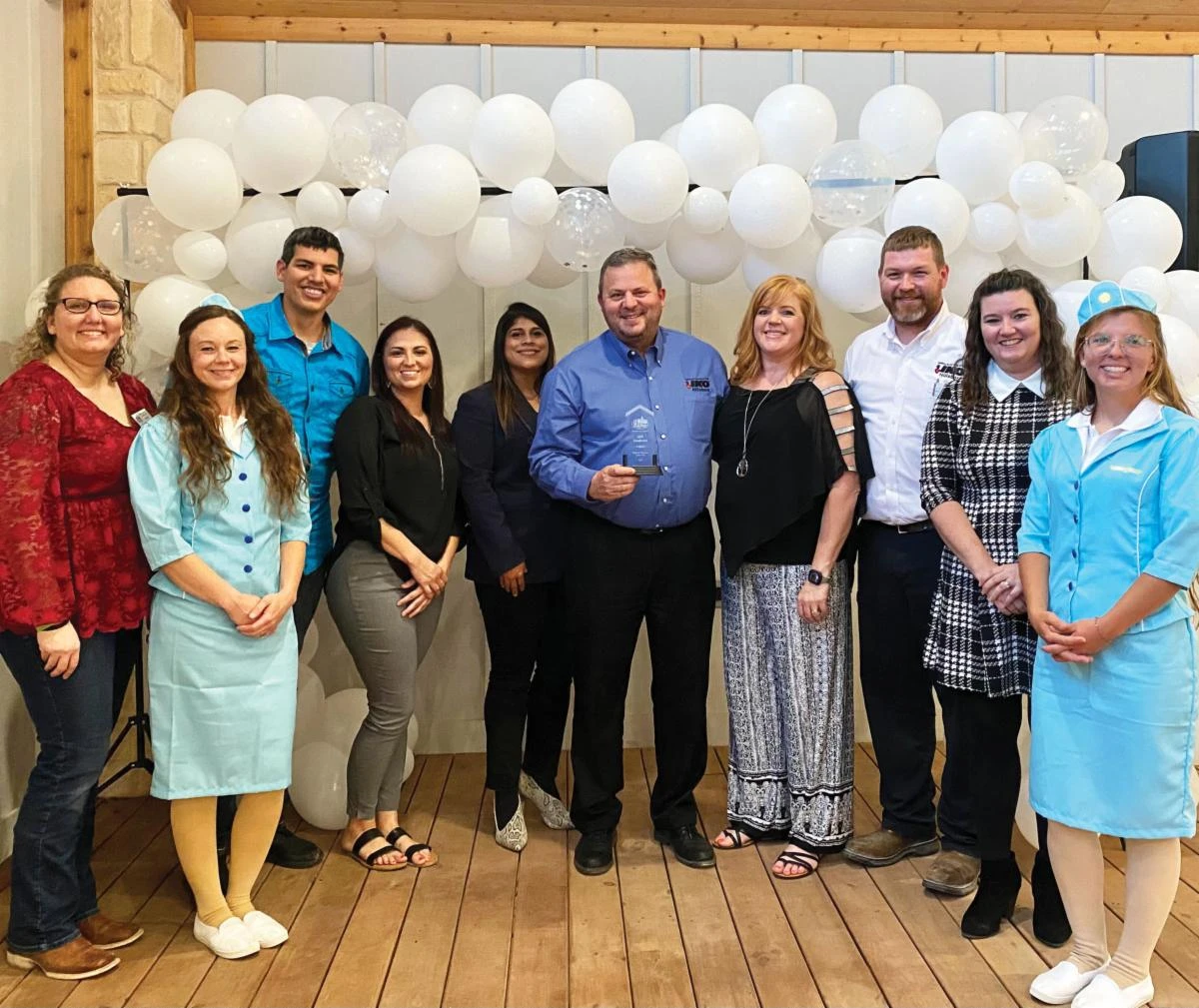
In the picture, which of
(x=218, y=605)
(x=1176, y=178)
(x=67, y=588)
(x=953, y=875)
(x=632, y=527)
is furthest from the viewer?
(x=1176, y=178)

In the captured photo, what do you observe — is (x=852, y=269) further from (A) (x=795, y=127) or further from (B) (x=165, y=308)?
(B) (x=165, y=308)

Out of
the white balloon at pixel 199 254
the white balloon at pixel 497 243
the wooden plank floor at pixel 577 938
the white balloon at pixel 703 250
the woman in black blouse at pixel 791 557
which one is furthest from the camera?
the white balloon at pixel 703 250

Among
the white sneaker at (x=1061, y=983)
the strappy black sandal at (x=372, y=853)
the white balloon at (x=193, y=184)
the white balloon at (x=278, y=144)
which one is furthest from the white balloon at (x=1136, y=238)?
the strappy black sandal at (x=372, y=853)

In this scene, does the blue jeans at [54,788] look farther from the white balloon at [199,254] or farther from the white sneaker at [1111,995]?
the white sneaker at [1111,995]

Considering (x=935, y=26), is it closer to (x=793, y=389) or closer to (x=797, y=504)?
(x=793, y=389)

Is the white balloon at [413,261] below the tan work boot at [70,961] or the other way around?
the other way around

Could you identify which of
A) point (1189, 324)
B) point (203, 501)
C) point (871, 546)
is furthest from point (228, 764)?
point (1189, 324)

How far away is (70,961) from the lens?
2352mm

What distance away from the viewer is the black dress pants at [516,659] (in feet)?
10.3

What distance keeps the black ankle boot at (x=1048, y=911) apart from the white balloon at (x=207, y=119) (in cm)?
295

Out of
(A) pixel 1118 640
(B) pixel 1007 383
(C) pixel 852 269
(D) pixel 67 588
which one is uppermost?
(C) pixel 852 269

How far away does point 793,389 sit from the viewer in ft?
9.25

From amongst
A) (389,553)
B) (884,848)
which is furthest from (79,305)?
(884,848)

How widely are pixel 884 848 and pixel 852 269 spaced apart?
1630 millimetres
